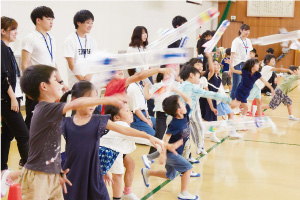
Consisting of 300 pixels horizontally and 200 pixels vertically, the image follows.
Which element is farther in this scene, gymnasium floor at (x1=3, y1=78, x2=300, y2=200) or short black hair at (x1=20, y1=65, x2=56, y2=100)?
gymnasium floor at (x1=3, y1=78, x2=300, y2=200)

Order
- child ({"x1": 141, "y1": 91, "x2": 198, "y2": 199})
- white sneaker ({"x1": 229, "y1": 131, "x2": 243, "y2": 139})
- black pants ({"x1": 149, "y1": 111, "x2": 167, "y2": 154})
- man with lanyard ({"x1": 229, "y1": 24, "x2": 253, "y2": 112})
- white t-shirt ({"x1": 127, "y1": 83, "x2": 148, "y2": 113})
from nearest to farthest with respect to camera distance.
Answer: child ({"x1": 141, "y1": 91, "x2": 198, "y2": 199}) → white t-shirt ({"x1": 127, "y1": 83, "x2": 148, "y2": 113}) → black pants ({"x1": 149, "y1": 111, "x2": 167, "y2": 154}) → white sneaker ({"x1": 229, "y1": 131, "x2": 243, "y2": 139}) → man with lanyard ({"x1": 229, "y1": 24, "x2": 253, "y2": 112})

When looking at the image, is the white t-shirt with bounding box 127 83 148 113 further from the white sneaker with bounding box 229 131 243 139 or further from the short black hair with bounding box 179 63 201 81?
the white sneaker with bounding box 229 131 243 139

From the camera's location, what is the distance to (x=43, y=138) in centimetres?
199

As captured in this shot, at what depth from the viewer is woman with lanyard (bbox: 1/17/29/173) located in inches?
124

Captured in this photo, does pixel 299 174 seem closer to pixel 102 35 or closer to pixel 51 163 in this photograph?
pixel 51 163

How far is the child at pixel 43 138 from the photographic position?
1.95 meters

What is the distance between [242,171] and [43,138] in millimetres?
2273

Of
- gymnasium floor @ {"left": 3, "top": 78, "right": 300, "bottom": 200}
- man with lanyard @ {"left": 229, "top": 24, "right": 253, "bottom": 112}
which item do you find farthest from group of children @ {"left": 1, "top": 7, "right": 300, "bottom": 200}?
man with lanyard @ {"left": 229, "top": 24, "right": 253, "bottom": 112}

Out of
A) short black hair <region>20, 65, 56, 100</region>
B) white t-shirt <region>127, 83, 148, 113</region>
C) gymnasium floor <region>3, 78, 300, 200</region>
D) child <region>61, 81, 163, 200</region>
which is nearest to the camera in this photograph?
short black hair <region>20, 65, 56, 100</region>

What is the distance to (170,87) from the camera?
328cm

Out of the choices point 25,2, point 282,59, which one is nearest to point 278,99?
point 25,2

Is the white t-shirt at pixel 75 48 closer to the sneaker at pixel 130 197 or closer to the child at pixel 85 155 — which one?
the sneaker at pixel 130 197

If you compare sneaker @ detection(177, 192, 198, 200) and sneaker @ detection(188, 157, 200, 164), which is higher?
sneaker @ detection(188, 157, 200, 164)

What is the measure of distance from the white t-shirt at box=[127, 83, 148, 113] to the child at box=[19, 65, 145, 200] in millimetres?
1736
